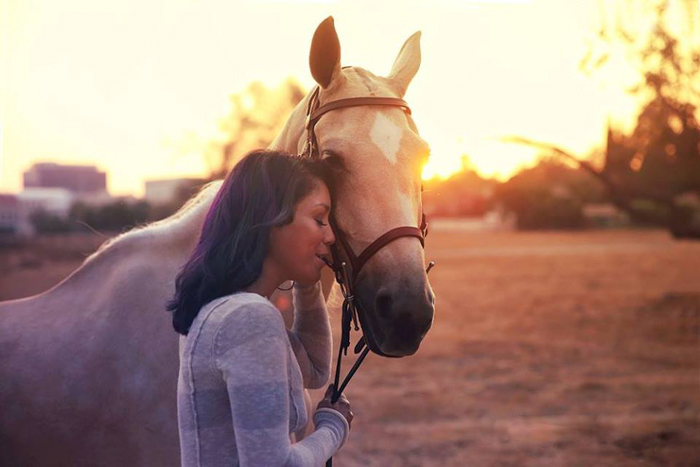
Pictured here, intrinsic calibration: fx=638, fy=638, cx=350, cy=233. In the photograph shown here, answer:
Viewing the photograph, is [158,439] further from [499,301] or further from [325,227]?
[499,301]

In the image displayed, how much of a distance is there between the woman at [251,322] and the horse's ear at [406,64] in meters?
0.64

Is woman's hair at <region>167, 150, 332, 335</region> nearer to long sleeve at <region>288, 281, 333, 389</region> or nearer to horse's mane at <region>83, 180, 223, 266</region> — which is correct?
long sleeve at <region>288, 281, 333, 389</region>

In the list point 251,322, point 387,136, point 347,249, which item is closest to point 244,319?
point 251,322

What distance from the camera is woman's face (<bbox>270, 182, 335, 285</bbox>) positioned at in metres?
1.61

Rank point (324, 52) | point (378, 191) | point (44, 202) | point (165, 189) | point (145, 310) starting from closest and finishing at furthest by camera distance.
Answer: point (378, 191)
point (324, 52)
point (145, 310)
point (165, 189)
point (44, 202)

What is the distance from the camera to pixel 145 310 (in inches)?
90.4

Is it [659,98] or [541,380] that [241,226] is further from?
[659,98]

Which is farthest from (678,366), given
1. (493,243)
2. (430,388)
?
(493,243)

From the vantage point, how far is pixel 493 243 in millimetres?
28719

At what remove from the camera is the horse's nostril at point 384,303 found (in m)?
1.77

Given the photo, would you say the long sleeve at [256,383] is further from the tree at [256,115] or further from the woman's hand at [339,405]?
the tree at [256,115]

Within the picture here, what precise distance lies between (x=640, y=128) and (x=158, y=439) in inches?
415

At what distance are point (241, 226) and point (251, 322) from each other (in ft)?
0.95

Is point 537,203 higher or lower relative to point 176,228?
lower
